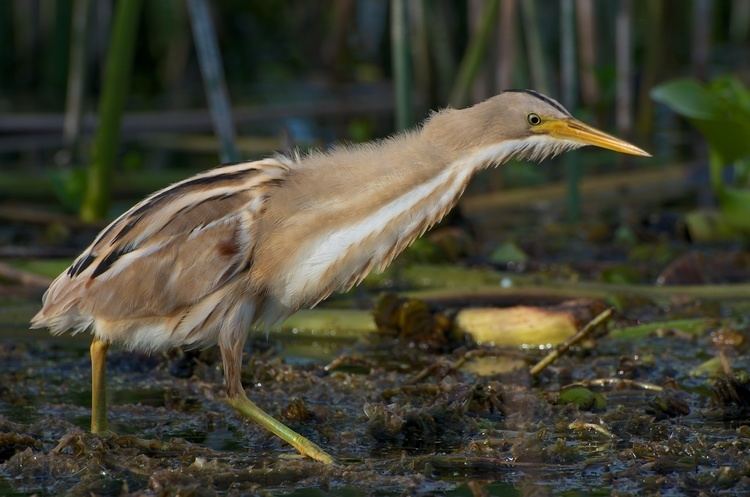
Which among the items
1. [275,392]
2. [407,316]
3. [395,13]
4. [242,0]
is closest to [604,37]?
[242,0]

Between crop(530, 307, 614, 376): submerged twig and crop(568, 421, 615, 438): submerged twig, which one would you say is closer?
crop(568, 421, 615, 438): submerged twig

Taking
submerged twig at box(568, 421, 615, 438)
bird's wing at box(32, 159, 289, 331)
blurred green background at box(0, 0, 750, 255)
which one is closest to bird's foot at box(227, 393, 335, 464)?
bird's wing at box(32, 159, 289, 331)

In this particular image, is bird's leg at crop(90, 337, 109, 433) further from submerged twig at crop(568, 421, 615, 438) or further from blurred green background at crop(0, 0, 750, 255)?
blurred green background at crop(0, 0, 750, 255)

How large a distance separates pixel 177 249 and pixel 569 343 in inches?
59.5

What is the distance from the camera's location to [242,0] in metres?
14.5

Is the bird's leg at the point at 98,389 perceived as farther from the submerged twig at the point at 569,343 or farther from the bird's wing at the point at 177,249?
the submerged twig at the point at 569,343

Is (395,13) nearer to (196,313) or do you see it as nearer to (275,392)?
(275,392)

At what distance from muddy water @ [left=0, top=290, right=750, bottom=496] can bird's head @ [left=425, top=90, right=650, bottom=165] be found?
89 centimetres

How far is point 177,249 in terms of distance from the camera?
172 inches

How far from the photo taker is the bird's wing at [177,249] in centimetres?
429

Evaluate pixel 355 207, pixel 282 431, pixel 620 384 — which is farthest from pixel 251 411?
pixel 620 384

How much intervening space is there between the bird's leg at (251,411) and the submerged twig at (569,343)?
113 cm

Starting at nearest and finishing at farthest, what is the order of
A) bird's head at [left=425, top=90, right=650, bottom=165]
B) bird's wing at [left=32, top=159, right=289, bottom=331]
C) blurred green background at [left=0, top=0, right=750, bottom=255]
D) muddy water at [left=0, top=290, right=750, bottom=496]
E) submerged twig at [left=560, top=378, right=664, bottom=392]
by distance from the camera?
muddy water at [left=0, top=290, right=750, bottom=496] < bird's head at [left=425, top=90, right=650, bottom=165] < bird's wing at [left=32, top=159, right=289, bottom=331] < submerged twig at [left=560, top=378, right=664, bottom=392] < blurred green background at [left=0, top=0, right=750, bottom=255]

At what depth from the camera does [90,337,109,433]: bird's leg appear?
15.0ft
